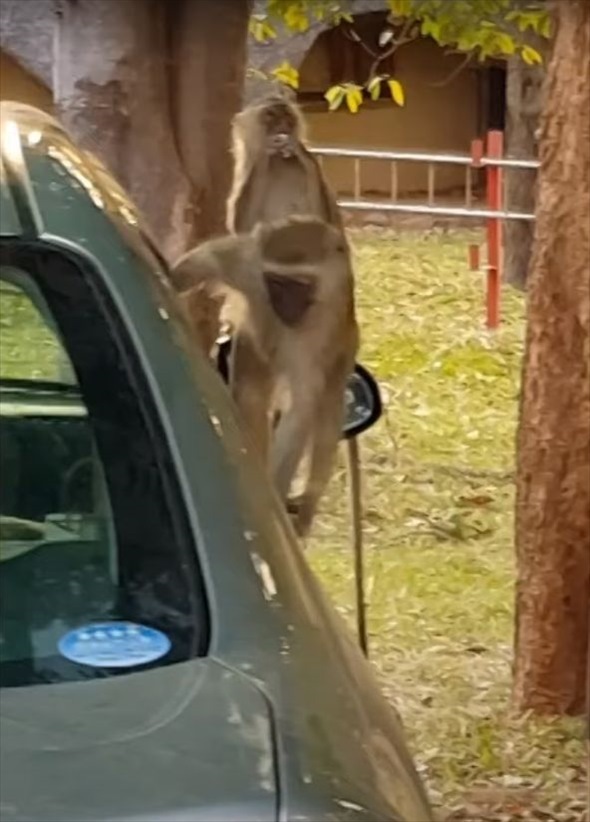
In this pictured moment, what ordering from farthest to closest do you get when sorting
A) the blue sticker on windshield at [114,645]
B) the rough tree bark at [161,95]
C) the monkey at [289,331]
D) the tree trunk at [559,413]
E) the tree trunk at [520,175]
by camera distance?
1. the tree trunk at [520,175]
2. the tree trunk at [559,413]
3. the rough tree bark at [161,95]
4. the monkey at [289,331]
5. the blue sticker on windshield at [114,645]

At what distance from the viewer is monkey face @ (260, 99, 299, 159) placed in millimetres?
3254

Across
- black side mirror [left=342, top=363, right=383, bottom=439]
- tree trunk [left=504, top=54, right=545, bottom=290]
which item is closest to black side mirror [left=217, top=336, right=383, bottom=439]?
black side mirror [left=342, top=363, right=383, bottom=439]

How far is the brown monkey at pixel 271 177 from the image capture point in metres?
3.22

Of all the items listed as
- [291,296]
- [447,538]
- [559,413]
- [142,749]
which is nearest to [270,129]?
[291,296]

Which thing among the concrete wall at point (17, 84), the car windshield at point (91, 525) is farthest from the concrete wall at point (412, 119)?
the car windshield at point (91, 525)

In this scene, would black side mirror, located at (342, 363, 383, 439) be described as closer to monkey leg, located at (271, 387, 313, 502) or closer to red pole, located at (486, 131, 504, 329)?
monkey leg, located at (271, 387, 313, 502)

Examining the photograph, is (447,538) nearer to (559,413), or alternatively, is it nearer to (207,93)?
(559,413)

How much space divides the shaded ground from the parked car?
8.29ft

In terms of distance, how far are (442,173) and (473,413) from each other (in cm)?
678

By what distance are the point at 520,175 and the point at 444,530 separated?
497 cm

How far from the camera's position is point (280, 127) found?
130 inches

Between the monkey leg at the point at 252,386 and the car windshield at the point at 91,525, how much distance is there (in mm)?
1173

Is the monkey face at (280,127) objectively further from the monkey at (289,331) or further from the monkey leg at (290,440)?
the monkey leg at (290,440)

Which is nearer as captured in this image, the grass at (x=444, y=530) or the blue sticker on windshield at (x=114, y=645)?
the blue sticker on windshield at (x=114, y=645)
